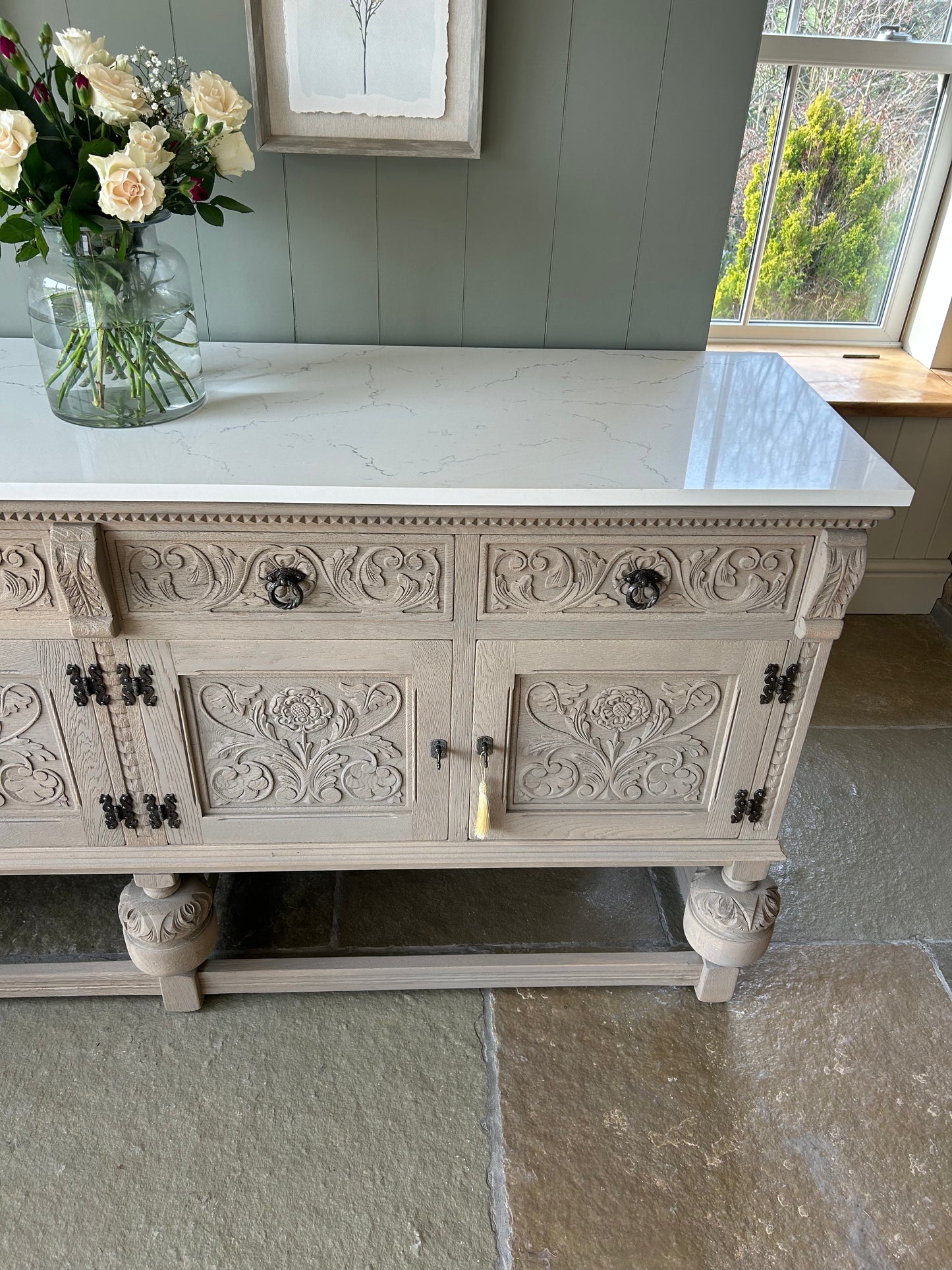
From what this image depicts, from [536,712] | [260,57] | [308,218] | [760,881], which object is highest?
[260,57]

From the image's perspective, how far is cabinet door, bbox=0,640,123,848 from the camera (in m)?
1.35

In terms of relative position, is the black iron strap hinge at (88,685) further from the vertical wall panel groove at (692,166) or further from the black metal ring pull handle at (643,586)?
the vertical wall panel groove at (692,166)

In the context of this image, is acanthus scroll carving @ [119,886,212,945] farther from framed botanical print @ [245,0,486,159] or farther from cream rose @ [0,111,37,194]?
framed botanical print @ [245,0,486,159]

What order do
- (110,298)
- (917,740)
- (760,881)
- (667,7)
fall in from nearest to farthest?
1. (110,298)
2. (667,7)
3. (760,881)
4. (917,740)

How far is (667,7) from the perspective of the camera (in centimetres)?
155

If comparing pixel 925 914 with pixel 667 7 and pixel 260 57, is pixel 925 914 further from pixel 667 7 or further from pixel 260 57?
pixel 260 57

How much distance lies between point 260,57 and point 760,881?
163 centimetres

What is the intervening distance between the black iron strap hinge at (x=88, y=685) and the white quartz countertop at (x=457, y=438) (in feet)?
0.91

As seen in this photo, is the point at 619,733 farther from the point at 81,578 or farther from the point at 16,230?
the point at 16,230

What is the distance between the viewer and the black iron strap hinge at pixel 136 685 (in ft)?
4.48

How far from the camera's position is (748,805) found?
61.4 inches

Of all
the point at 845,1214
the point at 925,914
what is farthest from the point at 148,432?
the point at 925,914

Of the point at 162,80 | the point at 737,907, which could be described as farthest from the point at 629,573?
the point at 162,80

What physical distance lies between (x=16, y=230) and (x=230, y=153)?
0.31m
